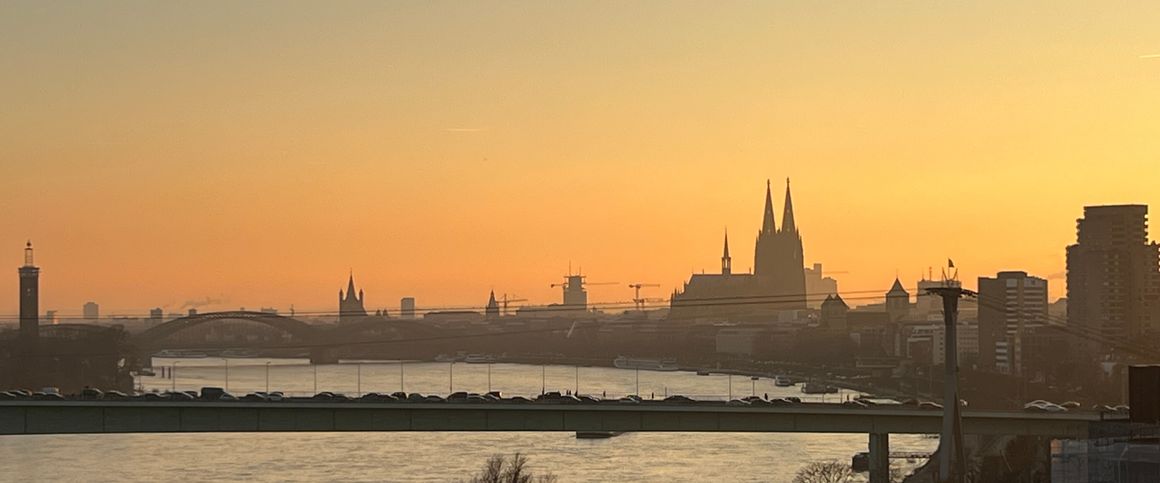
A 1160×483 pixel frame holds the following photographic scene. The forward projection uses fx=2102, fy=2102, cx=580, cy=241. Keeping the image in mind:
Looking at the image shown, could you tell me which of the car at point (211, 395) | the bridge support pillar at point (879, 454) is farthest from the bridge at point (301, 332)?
the bridge support pillar at point (879, 454)

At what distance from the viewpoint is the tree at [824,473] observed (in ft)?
110

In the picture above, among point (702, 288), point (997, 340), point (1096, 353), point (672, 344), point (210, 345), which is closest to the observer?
point (1096, 353)

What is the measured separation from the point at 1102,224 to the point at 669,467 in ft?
190

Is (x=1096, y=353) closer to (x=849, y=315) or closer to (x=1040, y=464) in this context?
(x=849, y=315)

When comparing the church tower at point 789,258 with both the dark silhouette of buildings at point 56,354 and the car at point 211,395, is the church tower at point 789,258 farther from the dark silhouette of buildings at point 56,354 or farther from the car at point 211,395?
the car at point 211,395

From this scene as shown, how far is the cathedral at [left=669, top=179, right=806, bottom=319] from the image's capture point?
142 metres

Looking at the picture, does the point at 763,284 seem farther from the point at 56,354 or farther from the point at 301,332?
the point at 56,354

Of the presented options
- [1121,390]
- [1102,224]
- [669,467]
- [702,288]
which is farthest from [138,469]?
[702,288]

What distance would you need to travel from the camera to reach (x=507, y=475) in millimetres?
30016

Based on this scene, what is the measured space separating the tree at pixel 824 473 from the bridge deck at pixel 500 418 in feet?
2.64

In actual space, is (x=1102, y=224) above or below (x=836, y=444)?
above

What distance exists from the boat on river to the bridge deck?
217 feet

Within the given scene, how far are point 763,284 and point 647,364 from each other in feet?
134

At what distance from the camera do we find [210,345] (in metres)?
111
